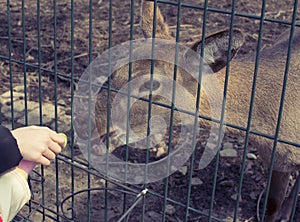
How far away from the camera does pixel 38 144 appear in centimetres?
162

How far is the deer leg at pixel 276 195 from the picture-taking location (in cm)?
301

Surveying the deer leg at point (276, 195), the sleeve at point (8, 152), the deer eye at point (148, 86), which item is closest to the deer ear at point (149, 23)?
the deer eye at point (148, 86)

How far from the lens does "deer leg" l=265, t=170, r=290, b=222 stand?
301 centimetres

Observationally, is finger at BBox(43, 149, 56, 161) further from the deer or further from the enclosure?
the deer

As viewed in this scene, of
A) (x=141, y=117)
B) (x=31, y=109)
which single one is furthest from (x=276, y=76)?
(x=31, y=109)

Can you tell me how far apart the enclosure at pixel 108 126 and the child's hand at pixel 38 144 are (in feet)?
1.12

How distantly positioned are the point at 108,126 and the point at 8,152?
0.59m

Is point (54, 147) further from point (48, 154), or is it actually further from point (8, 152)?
point (8, 152)

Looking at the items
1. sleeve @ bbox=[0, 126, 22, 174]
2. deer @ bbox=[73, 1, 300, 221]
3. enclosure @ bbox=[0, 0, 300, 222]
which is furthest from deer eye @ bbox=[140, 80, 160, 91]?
sleeve @ bbox=[0, 126, 22, 174]

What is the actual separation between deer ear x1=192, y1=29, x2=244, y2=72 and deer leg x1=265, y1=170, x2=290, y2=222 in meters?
0.86

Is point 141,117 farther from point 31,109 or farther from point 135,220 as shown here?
point 31,109

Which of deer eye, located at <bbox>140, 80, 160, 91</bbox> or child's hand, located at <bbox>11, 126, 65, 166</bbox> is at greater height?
child's hand, located at <bbox>11, 126, 65, 166</bbox>

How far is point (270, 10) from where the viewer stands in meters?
6.21

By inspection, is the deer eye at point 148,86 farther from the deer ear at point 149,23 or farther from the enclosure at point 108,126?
the deer ear at point 149,23
